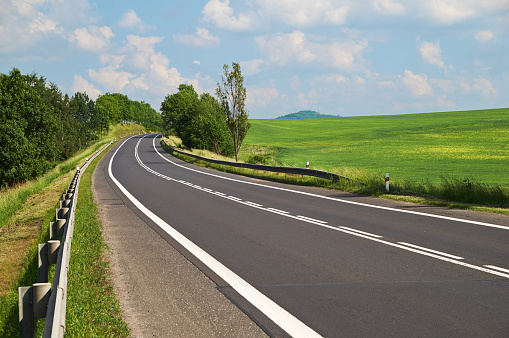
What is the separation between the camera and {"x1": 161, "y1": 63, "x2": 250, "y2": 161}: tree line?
140ft

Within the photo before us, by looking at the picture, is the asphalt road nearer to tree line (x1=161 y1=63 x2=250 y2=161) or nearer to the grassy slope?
the grassy slope

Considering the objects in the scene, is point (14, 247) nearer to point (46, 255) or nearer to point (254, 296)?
point (46, 255)

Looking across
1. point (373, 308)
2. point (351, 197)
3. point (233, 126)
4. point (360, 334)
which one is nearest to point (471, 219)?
point (351, 197)

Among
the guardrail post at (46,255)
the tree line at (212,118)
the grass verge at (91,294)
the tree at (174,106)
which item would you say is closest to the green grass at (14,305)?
the grass verge at (91,294)

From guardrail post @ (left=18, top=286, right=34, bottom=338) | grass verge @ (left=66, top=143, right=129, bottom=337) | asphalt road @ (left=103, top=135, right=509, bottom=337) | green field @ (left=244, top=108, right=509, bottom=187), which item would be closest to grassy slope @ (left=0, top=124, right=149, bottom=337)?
grass verge @ (left=66, top=143, right=129, bottom=337)

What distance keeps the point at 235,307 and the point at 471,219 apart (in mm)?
7459

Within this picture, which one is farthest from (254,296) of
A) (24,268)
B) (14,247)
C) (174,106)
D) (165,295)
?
(174,106)

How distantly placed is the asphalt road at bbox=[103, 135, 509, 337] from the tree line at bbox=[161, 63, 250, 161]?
29.2 m

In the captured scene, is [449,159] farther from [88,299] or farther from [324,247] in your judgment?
[88,299]

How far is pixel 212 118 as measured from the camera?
200ft

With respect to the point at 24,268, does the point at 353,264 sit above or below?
above

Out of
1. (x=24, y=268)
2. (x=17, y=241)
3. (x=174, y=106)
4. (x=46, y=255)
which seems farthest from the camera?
(x=174, y=106)

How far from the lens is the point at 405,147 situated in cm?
5881

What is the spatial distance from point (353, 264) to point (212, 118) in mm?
55058
